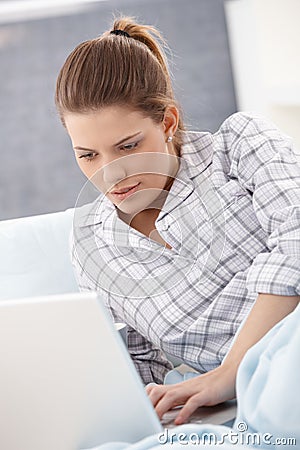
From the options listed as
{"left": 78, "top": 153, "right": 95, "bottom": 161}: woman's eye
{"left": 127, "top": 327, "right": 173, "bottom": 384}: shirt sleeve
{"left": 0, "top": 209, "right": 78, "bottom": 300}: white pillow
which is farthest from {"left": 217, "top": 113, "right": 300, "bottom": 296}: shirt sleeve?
{"left": 0, "top": 209, "right": 78, "bottom": 300}: white pillow

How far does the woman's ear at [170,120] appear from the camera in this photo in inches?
61.2

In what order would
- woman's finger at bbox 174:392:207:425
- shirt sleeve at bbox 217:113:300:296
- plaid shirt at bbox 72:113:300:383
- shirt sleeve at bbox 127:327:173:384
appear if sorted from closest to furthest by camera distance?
woman's finger at bbox 174:392:207:425, shirt sleeve at bbox 217:113:300:296, plaid shirt at bbox 72:113:300:383, shirt sleeve at bbox 127:327:173:384

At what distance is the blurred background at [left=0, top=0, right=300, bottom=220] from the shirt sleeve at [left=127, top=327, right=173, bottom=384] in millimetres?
1797

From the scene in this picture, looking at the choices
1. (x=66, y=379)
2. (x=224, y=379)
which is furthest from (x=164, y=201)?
(x=66, y=379)

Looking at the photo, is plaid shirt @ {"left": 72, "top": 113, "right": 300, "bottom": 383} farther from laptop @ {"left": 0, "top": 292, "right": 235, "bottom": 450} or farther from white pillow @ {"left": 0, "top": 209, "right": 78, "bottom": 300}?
laptop @ {"left": 0, "top": 292, "right": 235, "bottom": 450}

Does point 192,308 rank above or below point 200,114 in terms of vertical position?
above

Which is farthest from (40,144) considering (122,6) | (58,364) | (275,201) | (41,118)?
(58,364)

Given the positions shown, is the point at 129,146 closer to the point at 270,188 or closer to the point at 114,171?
the point at 114,171

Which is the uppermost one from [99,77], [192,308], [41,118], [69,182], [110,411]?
[99,77]

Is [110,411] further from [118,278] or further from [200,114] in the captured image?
[200,114]

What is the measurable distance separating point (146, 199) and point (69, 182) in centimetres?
199

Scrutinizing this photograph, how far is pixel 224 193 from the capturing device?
1495mm

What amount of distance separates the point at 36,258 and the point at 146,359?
0.39 metres

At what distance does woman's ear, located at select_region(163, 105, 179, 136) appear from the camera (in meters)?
1.56
